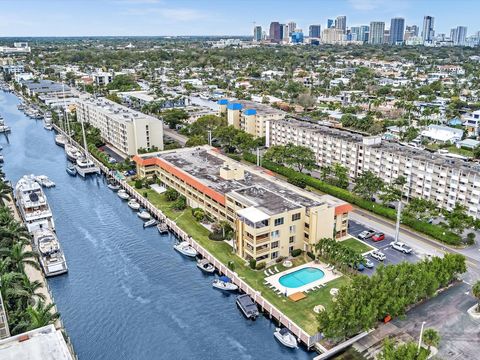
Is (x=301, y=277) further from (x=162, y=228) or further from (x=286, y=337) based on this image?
(x=162, y=228)

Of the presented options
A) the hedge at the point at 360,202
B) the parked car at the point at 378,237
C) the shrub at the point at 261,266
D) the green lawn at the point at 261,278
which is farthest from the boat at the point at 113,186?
the parked car at the point at 378,237

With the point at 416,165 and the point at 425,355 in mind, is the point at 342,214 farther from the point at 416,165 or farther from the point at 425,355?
the point at 425,355

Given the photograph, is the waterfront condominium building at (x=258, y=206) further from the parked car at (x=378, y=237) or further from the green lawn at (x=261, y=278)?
the parked car at (x=378, y=237)

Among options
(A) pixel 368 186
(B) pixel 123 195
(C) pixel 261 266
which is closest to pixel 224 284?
(C) pixel 261 266

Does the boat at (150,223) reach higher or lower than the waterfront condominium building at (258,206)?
lower

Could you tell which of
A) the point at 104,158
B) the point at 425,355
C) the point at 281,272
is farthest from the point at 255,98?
the point at 425,355

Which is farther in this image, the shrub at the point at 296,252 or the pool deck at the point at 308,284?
the shrub at the point at 296,252
